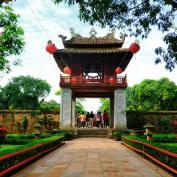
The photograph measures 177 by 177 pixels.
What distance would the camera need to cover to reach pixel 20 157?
9.73 meters

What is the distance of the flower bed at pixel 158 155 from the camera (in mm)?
8559

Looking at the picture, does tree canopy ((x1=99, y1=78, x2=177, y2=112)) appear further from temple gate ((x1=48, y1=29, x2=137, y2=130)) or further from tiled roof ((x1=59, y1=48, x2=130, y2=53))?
tiled roof ((x1=59, y1=48, x2=130, y2=53))

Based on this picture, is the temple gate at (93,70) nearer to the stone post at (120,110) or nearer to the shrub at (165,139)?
the stone post at (120,110)

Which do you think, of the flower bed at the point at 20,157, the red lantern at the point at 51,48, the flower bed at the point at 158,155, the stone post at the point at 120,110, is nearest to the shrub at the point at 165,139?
the stone post at the point at 120,110

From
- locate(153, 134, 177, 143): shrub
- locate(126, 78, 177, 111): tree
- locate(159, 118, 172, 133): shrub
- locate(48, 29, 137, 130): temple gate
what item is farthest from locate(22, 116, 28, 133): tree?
locate(126, 78, 177, 111): tree

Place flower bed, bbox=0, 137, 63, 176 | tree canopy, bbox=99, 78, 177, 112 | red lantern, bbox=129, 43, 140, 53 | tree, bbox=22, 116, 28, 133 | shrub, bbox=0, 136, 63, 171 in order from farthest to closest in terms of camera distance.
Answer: tree canopy, bbox=99, 78, 177, 112 → tree, bbox=22, 116, 28, 133 → red lantern, bbox=129, 43, 140, 53 → shrub, bbox=0, 136, 63, 171 → flower bed, bbox=0, 137, 63, 176

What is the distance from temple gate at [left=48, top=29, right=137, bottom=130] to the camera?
26.2 m

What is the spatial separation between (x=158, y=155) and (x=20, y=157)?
420cm

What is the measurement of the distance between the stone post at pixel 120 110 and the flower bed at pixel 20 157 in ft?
41.0

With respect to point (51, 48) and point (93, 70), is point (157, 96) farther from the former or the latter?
point (51, 48)

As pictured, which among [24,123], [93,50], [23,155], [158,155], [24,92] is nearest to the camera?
[23,155]

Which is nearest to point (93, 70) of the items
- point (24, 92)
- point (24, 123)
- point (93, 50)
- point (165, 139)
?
point (93, 50)

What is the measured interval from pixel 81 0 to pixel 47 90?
194ft

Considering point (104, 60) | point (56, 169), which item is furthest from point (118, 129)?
point (56, 169)
